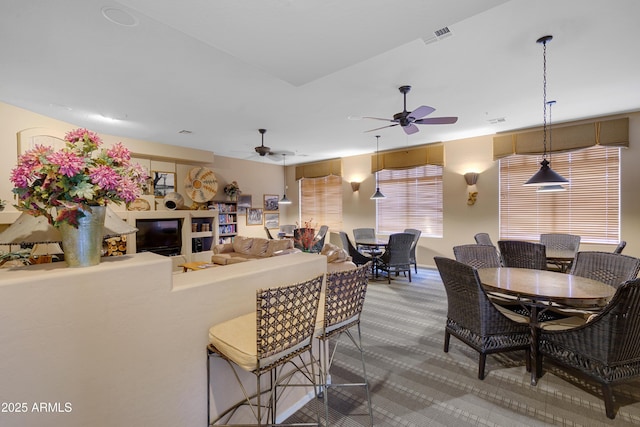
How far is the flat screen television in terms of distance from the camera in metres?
6.17

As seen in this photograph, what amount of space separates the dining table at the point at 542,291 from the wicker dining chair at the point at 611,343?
19 centimetres

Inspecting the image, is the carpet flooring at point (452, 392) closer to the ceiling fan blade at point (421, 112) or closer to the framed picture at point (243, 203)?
the ceiling fan blade at point (421, 112)

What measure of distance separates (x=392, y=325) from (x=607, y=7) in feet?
11.6

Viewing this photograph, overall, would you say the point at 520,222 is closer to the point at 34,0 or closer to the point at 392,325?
the point at 392,325

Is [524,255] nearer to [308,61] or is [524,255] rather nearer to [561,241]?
[561,241]

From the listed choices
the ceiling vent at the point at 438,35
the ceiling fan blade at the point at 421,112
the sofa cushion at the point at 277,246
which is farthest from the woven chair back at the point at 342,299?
the sofa cushion at the point at 277,246

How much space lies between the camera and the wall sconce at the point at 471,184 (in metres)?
6.00

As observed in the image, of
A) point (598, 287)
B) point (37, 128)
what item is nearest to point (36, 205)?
point (598, 287)

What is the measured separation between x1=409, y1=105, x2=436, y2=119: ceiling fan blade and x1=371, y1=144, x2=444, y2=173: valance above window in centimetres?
329

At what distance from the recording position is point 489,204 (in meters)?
5.91

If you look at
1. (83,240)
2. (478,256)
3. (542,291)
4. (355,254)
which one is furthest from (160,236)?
(542,291)

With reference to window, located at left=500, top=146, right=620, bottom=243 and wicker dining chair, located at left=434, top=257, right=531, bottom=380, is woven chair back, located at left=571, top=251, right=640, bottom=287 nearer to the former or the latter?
wicker dining chair, located at left=434, top=257, right=531, bottom=380

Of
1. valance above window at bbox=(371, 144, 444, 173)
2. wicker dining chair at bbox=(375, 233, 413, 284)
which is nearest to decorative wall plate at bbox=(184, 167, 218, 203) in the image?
valance above window at bbox=(371, 144, 444, 173)

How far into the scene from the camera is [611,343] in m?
1.88
